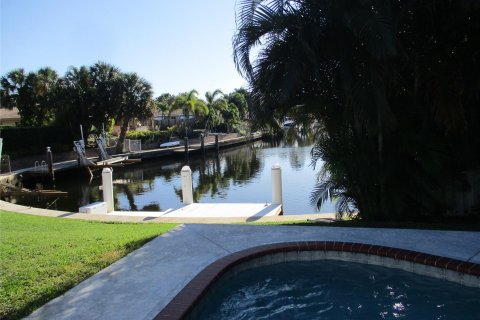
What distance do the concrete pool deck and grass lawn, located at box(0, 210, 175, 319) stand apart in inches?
9.3

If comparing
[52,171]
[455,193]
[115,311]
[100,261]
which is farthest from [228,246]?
[52,171]

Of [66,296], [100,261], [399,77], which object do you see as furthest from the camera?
[399,77]

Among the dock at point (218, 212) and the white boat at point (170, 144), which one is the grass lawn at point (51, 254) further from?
the white boat at point (170, 144)

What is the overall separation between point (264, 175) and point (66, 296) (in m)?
22.2

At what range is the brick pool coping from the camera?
4454mm

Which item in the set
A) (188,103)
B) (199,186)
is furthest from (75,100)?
(199,186)

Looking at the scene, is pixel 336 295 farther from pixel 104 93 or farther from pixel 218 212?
pixel 104 93

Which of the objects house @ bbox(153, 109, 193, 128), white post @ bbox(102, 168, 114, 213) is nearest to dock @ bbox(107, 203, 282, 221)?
white post @ bbox(102, 168, 114, 213)

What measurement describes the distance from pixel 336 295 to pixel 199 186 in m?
19.4

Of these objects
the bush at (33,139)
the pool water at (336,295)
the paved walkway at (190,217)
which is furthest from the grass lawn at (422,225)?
the bush at (33,139)

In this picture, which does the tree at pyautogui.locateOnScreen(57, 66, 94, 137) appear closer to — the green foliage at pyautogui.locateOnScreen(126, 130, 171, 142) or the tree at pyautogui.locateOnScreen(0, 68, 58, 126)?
the tree at pyautogui.locateOnScreen(0, 68, 58, 126)

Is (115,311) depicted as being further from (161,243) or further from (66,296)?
(161,243)

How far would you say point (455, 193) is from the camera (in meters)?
8.48

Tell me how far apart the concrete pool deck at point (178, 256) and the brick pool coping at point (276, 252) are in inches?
6.4
